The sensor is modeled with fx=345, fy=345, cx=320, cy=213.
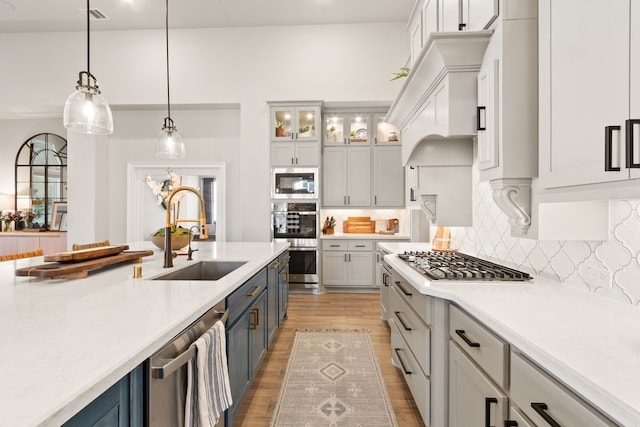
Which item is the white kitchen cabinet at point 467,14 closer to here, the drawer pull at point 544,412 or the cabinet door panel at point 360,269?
the drawer pull at point 544,412

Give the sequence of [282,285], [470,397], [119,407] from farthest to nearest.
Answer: [282,285]
[470,397]
[119,407]

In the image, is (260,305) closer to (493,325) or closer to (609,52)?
(493,325)

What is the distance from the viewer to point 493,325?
1146mm

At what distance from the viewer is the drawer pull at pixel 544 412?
87 cm

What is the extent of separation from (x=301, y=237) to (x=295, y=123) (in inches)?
65.2

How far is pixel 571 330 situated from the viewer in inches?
40.5

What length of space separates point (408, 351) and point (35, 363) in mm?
1881

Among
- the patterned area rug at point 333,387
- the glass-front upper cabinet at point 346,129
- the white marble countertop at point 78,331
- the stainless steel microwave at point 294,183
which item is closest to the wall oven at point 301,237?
the stainless steel microwave at point 294,183

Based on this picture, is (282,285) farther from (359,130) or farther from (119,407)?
(359,130)

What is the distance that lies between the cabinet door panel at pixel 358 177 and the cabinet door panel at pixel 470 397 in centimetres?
369

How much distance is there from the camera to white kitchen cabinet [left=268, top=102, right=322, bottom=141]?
4988 mm

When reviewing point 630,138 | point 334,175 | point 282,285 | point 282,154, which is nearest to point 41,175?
point 282,154

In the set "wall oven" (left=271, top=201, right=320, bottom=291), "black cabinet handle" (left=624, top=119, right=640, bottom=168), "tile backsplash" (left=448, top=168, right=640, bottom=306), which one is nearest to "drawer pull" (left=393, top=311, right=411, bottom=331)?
"tile backsplash" (left=448, top=168, right=640, bottom=306)

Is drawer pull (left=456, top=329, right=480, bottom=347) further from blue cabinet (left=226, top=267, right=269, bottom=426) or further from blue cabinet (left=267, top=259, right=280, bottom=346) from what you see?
blue cabinet (left=267, top=259, right=280, bottom=346)
